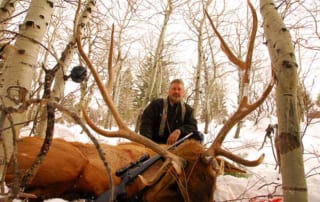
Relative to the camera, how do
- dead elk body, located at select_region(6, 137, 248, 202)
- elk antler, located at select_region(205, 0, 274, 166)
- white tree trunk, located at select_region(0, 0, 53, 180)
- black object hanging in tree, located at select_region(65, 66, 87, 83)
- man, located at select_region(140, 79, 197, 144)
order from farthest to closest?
man, located at select_region(140, 79, 197, 144) < dead elk body, located at select_region(6, 137, 248, 202) < elk antler, located at select_region(205, 0, 274, 166) < black object hanging in tree, located at select_region(65, 66, 87, 83) < white tree trunk, located at select_region(0, 0, 53, 180)

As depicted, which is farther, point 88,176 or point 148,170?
point 148,170

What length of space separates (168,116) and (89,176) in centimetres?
219

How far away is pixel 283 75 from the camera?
1951mm

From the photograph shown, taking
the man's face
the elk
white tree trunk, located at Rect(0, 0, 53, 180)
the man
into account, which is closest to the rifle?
the elk

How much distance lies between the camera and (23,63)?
79.5 inches

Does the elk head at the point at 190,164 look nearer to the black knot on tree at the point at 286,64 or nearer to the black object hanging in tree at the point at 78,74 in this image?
the black object hanging in tree at the point at 78,74

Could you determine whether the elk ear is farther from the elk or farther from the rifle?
the rifle

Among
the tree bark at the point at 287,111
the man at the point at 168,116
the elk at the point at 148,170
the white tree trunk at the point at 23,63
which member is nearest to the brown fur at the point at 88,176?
the elk at the point at 148,170

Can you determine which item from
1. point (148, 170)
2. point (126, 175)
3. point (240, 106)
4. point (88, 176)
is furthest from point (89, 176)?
point (240, 106)

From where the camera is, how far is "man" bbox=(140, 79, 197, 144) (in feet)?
14.8

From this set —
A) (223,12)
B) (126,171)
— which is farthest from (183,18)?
(126,171)

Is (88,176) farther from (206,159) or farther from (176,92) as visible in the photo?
(176,92)

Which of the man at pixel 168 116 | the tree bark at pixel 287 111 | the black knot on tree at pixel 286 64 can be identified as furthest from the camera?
the man at pixel 168 116

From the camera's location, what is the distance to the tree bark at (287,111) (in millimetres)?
1754
